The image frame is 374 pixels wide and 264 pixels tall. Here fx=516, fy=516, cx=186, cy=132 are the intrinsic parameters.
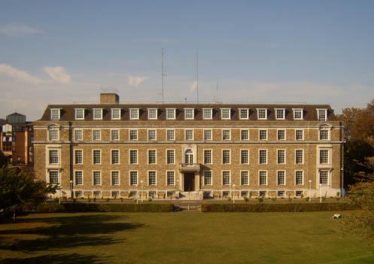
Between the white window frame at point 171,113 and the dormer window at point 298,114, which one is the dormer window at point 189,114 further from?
the dormer window at point 298,114

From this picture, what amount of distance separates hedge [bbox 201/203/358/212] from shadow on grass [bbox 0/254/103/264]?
82.8 feet

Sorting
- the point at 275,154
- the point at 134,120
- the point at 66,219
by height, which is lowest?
the point at 66,219

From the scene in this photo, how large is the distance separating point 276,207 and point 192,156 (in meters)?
18.5

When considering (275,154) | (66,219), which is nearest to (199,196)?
(275,154)

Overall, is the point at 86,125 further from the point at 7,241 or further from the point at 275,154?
the point at 7,241

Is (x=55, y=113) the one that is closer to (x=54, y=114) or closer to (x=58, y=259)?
(x=54, y=114)

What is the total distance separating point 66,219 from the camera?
4931cm

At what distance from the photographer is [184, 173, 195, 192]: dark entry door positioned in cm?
7050

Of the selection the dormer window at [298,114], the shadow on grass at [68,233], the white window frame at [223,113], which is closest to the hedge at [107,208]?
the shadow on grass at [68,233]

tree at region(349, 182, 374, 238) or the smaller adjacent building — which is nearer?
tree at region(349, 182, 374, 238)

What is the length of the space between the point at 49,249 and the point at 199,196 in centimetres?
3712

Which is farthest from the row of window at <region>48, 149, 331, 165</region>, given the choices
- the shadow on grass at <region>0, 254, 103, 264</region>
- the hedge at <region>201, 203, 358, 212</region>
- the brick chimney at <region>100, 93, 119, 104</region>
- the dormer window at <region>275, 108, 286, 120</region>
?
the shadow on grass at <region>0, 254, 103, 264</region>

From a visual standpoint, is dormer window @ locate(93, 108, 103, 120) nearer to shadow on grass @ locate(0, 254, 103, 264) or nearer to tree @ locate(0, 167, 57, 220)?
tree @ locate(0, 167, 57, 220)

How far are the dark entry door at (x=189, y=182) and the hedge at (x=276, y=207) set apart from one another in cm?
1580
